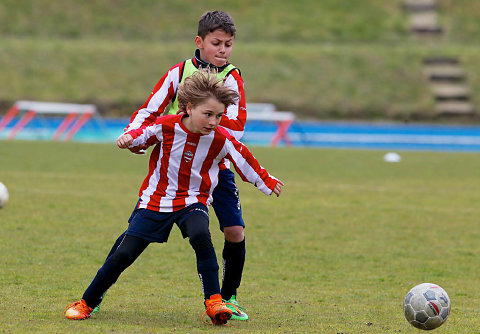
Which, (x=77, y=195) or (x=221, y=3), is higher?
(x=221, y=3)

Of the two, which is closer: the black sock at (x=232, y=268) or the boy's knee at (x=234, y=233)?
the boy's knee at (x=234, y=233)

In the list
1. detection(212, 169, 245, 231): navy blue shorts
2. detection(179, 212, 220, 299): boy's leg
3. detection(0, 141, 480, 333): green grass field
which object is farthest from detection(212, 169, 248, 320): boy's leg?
detection(0, 141, 480, 333): green grass field

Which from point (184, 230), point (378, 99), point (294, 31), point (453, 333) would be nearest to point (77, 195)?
point (184, 230)

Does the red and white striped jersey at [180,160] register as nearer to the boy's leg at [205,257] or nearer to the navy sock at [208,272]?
the boy's leg at [205,257]

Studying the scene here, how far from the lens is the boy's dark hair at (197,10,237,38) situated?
5.21 m

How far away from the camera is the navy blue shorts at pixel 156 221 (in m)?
4.90

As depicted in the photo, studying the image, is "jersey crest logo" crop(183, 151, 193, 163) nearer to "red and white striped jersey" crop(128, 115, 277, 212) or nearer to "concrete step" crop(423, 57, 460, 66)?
"red and white striped jersey" crop(128, 115, 277, 212)

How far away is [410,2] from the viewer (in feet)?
139

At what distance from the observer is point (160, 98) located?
17.2 feet

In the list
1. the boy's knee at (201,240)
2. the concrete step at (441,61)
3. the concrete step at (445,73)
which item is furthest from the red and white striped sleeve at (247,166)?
Answer: the concrete step at (441,61)

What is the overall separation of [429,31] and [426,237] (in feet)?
108

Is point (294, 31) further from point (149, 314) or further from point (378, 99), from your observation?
point (149, 314)

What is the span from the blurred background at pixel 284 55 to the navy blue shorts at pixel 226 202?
859 inches

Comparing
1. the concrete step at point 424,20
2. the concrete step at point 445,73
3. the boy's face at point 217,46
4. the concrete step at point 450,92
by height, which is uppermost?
the concrete step at point 424,20
